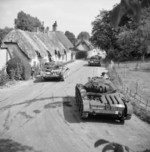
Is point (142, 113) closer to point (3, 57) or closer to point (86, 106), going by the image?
point (86, 106)

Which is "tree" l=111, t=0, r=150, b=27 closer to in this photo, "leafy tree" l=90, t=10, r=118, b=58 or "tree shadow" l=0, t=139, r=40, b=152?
"tree shadow" l=0, t=139, r=40, b=152

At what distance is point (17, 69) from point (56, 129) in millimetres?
13566

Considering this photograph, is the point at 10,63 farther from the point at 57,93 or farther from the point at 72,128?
the point at 72,128

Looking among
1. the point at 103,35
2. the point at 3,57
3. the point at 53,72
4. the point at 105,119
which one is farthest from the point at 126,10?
the point at 103,35

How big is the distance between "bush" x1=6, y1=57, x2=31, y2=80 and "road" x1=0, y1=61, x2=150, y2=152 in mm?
7277

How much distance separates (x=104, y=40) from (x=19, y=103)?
1617 inches

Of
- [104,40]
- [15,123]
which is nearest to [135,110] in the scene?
[15,123]

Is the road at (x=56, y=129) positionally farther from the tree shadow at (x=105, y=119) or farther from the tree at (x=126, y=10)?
the tree at (x=126, y=10)

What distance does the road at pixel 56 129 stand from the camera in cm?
830

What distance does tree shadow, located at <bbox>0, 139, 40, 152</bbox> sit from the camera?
304 inches

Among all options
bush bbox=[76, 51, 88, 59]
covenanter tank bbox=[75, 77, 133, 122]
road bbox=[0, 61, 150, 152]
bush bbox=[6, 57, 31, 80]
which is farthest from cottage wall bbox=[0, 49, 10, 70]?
bush bbox=[76, 51, 88, 59]

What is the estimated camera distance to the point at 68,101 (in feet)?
48.4

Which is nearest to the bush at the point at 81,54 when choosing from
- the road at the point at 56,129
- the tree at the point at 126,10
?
the road at the point at 56,129

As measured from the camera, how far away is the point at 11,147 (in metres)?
8.17
